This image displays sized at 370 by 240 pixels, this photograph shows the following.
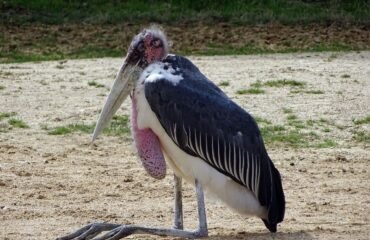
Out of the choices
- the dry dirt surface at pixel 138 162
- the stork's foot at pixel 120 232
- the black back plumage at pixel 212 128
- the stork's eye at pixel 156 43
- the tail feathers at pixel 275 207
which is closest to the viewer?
the stork's foot at pixel 120 232

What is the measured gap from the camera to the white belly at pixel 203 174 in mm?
6602

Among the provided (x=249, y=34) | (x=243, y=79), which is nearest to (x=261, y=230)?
(x=243, y=79)

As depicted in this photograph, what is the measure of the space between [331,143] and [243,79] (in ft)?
10.2

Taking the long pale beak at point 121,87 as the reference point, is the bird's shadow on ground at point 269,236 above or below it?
below

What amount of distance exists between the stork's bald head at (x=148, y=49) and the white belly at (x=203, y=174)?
0.24 metres

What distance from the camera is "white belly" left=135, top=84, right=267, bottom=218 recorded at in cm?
660

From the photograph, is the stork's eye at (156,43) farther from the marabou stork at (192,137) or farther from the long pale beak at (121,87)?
the long pale beak at (121,87)

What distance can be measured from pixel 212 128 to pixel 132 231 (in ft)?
2.46

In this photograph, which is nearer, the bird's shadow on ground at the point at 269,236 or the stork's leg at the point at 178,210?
the bird's shadow on ground at the point at 269,236

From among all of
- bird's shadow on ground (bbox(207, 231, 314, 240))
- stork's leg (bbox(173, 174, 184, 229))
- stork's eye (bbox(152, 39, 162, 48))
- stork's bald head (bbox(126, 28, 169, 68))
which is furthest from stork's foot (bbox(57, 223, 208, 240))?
stork's eye (bbox(152, 39, 162, 48))

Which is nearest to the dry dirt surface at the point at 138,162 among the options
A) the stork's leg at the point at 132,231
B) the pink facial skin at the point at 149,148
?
the stork's leg at the point at 132,231

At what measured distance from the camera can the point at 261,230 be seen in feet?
23.0

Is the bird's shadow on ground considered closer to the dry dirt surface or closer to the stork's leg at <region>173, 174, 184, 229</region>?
the dry dirt surface

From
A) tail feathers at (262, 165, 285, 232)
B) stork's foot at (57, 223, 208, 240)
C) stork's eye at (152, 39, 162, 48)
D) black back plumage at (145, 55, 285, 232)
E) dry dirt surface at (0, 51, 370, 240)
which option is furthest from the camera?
dry dirt surface at (0, 51, 370, 240)
